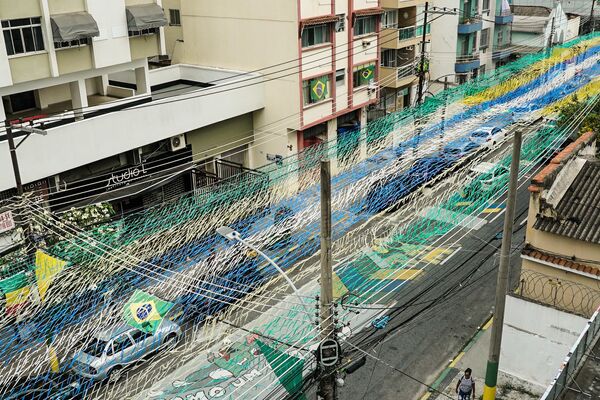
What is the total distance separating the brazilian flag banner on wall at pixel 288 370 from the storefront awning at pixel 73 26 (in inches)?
546

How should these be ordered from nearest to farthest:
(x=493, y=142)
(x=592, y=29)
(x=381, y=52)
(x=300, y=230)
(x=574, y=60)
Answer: (x=300, y=230) < (x=493, y=142) < (x=574, y=60) < (x=381, y=52) < (x=592, y=29)

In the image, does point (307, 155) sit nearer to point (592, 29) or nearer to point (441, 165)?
point (441, 165)

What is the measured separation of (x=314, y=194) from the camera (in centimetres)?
1834

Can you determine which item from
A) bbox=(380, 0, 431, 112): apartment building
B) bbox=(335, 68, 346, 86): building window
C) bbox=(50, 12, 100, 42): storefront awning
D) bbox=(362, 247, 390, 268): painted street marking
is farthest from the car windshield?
bbox=(380, 0, 431, 112): apartment building

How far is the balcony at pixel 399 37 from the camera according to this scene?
3603 centimetres

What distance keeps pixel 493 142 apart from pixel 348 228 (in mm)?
10745

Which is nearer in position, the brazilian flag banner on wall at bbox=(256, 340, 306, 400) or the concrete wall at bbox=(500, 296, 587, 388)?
the brazilian flag banner on wall at bbox=(256, 340, 306, 400)

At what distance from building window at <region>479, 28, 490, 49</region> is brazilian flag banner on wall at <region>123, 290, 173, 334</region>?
3907 centimetres

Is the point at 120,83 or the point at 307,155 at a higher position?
the point at 120,83

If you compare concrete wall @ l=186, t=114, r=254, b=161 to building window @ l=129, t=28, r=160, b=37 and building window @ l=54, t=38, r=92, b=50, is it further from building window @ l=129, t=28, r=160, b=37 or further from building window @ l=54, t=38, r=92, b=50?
building window @ l=54, t=38, r=92, b=50

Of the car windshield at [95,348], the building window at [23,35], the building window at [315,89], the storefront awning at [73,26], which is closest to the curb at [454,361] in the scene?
the car windshield at [95,348]

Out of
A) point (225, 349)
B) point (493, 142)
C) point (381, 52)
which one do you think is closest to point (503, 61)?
point (381, 52)

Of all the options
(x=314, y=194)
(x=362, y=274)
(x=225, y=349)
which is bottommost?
(x=225, y=349)

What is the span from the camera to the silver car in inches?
559
